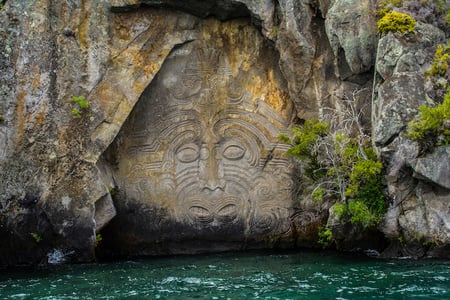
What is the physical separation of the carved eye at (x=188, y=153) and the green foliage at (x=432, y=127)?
5208 mm

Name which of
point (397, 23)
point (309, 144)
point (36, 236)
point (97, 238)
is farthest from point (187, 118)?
point (397, 23)

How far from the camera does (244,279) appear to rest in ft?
40.8

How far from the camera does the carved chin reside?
16109mm

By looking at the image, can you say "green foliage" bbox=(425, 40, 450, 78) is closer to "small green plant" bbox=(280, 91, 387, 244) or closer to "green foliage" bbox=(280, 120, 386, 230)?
"small green plant" bbox=(280, 91, 387, 244)

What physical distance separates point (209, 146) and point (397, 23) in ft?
16.5

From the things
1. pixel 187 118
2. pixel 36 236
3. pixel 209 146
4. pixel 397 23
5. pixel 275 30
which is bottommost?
pixel 36 236

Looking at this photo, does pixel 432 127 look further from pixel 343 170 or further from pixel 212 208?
pixel 212 208

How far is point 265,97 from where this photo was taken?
16531 mm

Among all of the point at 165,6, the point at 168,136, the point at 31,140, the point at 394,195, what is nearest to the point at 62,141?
the point at 31,140

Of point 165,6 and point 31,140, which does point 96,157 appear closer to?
point 31,140

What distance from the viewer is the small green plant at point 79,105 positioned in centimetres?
1494

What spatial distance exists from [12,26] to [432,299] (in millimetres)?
9836

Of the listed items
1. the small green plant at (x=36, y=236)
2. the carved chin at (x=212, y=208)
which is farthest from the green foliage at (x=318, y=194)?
the small green plant at (x=36, y=236)

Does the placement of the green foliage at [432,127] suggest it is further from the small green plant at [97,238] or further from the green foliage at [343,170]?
the small green plant at [97,238]
